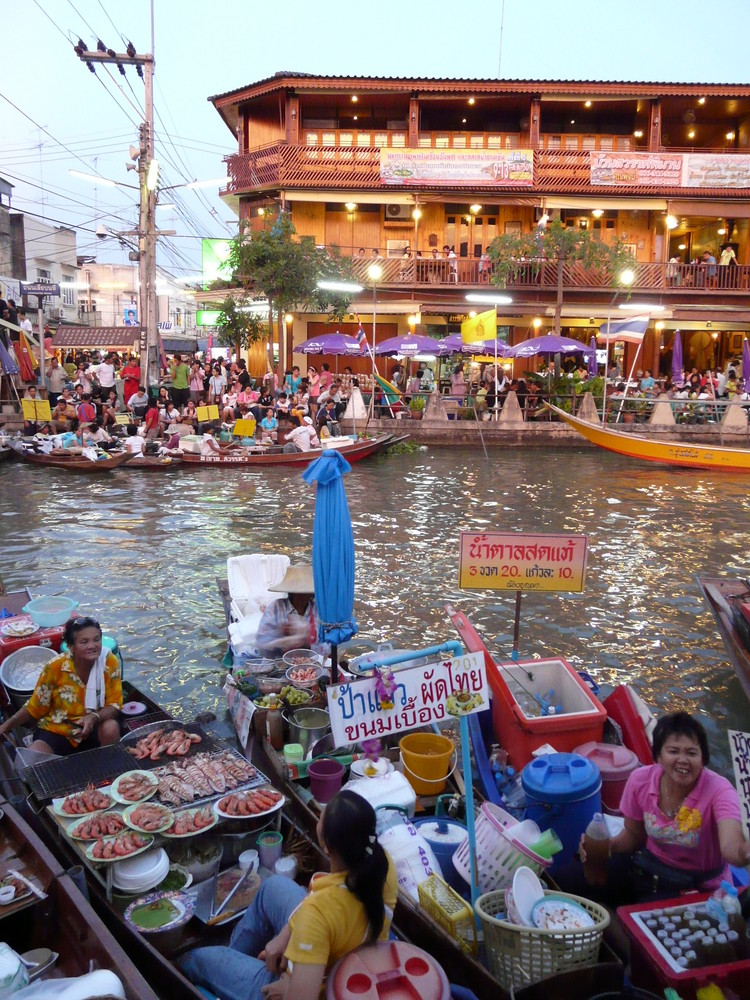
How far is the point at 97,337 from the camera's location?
35844 mm

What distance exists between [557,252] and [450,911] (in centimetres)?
2828

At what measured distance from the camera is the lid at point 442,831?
453cm

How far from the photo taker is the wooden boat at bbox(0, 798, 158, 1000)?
3.41 metres

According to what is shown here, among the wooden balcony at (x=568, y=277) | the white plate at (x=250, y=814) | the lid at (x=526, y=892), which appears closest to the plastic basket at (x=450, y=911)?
the lid at (x=526, y=892)

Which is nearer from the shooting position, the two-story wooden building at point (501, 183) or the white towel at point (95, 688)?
the white towel at point (95, 688)

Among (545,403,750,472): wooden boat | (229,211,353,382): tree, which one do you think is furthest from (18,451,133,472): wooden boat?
(545,403,750,472): wooden boat

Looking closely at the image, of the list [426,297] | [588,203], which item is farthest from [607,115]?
[426,297]

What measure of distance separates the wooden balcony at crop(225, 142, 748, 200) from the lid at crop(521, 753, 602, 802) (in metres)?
31.2

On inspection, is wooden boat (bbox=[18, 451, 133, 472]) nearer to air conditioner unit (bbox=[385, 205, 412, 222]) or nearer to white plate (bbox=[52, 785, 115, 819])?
white plate (bbox=[52, 785, 115, 819])

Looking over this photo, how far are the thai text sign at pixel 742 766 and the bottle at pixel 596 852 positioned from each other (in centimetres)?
68

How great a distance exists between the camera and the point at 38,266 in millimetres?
52219

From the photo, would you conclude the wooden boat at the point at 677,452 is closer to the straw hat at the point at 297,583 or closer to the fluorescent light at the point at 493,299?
the fluorescent light at the point at 493,299

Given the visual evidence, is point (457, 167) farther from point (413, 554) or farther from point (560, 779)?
point (560, 779)

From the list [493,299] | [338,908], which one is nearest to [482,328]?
[493,299]
